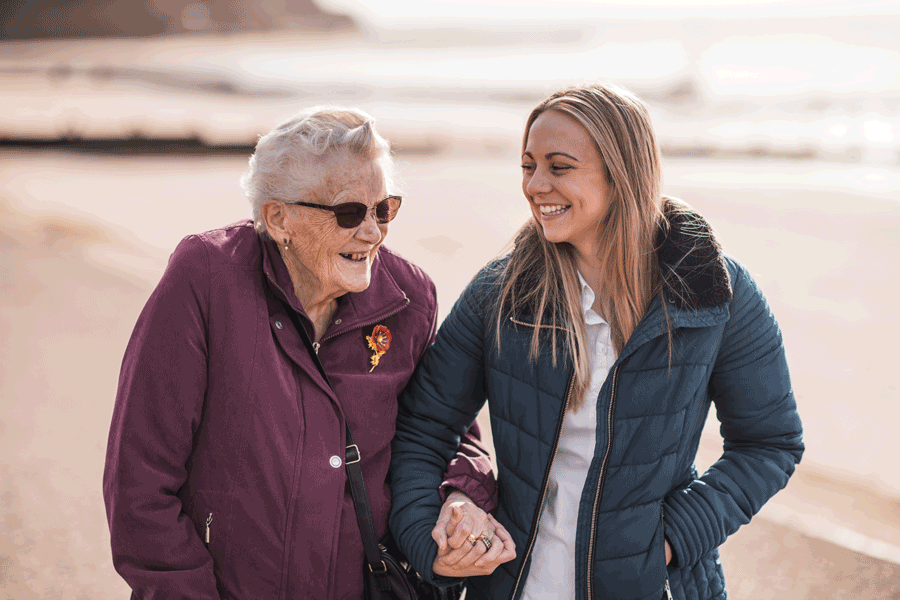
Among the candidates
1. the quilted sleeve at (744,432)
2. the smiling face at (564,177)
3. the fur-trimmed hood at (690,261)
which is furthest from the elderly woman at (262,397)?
the fur-trimmed hood at (690,261)

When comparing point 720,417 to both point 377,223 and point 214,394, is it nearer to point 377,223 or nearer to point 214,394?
point 377,223

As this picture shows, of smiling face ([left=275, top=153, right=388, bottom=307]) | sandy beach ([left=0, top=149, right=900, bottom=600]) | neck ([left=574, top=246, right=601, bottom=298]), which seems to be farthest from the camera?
sandy beach ([left=0, top=149, right=900, bottom=600])

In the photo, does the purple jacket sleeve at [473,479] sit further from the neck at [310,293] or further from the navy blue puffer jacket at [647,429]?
the neck at [310,293]

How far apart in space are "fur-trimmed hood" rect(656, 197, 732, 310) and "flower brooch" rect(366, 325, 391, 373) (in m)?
0.75

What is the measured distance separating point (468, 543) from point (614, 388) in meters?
0.54

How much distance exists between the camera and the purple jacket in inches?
63.6

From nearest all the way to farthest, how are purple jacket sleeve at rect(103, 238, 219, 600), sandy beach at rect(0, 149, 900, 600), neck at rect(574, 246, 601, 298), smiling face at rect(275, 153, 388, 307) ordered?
purple jacket sleeve at rect(103, 238, 219, 600), smiling face at rect(275, 153, 388, 307), neck at rect(574, 246, 601, 298), sandy beach at rect(0, 149, 900, 600)

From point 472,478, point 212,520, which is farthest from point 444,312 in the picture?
point 212,520

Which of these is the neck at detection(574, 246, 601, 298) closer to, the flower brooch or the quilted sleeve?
the quilted sleeve

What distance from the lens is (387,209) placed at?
1823mm

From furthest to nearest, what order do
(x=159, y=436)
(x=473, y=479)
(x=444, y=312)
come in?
(x=444, y=312) < (x=473, y=479) < (x=159, y=436)

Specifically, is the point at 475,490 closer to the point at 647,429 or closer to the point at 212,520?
the point at 647,429

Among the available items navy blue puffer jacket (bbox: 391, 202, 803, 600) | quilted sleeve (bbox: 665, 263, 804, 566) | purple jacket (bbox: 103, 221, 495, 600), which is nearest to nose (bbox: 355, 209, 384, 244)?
purple jacket (bbox: 103, 221, 495, 600)

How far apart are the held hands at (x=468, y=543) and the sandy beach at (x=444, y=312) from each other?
0.88 metres
